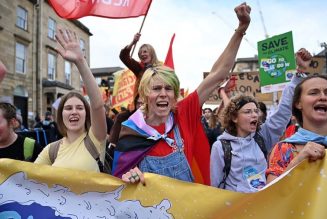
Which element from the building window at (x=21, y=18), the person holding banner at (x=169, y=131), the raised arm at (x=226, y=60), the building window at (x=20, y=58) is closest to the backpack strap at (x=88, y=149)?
the person holding banner at (x=169, y=131)

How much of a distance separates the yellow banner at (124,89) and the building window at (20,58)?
1860 cm

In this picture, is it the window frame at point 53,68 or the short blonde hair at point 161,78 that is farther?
the window frame at point 53,68

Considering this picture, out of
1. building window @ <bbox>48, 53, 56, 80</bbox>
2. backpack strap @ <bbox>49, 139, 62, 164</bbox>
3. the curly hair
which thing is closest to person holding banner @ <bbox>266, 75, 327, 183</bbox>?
the curly hair

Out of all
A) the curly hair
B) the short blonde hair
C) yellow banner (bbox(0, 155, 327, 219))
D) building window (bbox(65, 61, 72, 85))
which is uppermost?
building window (bbox(65, 61, 72, 85))

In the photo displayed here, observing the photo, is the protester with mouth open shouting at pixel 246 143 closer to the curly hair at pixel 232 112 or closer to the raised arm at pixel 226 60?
the curly hair at pixel 232 112

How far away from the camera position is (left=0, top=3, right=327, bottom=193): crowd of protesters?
239 centimetres

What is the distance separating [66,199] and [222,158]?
128 centimetres

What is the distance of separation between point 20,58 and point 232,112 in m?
25.1

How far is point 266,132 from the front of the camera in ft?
11.6

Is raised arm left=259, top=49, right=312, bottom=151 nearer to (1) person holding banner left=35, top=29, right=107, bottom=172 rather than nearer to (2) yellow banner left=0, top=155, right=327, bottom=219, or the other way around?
(2) yellow banner left=0, top=155, right=327, bottom=219

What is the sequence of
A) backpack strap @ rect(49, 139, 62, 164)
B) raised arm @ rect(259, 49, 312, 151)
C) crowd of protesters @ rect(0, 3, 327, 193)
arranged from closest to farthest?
crowd of protesters @ rect(0, 3, 327, 193), backpack strap @ rect(49, 139, 62, 164), raised arm @ rect(259, 49, 312, 151)

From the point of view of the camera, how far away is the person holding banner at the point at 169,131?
2500 mm

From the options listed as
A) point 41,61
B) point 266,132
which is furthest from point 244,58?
point 266,132

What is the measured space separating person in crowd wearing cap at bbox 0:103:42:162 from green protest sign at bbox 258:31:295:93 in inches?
192
